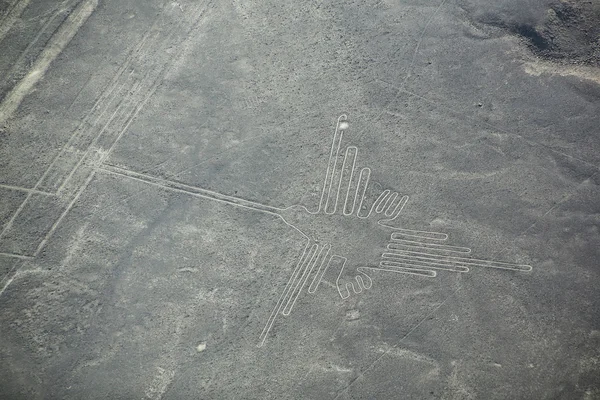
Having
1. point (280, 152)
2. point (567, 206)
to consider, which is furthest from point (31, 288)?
point (567, 206)

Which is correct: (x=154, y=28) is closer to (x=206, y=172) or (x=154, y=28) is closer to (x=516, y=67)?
(x=206, y=172)

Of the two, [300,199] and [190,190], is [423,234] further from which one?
[190,190]

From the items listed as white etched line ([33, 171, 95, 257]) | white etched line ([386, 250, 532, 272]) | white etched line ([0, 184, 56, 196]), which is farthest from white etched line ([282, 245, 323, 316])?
white etched line ([0, 184, 56, 196])

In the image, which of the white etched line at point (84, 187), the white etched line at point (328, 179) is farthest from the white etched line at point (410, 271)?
the white etched line at point (84, 187)

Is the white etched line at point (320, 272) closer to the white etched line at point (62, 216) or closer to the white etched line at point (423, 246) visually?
the white etched line at point (423, 246)

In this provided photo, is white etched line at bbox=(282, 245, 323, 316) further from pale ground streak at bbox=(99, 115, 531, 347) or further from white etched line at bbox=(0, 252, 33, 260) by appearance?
white etched line at bbox=(0, 252, 33, 260)
